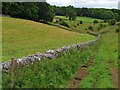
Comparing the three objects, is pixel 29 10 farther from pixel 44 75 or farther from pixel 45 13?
pixel 44 75

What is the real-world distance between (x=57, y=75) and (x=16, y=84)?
494 centimetres

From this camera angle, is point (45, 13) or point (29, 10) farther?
point (45, 13)

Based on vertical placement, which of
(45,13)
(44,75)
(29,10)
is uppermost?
(44,75)

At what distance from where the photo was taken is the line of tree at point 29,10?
9743 centimetres

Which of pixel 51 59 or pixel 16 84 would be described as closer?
pixel 16 84

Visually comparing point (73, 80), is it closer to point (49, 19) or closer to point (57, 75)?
point (57, 75)

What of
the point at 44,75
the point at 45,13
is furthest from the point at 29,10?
the point at 44,75

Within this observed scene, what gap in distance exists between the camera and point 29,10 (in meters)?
Result: 102

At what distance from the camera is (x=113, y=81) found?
21891 millimetres

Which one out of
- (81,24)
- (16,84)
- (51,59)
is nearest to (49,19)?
(81,24)

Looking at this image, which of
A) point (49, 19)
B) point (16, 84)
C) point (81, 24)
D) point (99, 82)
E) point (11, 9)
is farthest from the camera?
point (81, 24)

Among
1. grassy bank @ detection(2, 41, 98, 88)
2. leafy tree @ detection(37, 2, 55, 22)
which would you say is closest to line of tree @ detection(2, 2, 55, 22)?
leafy tree @ detection(37, 2, 55, 22)

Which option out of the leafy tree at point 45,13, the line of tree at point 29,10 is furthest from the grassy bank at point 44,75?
the leafy tree at point 45,13

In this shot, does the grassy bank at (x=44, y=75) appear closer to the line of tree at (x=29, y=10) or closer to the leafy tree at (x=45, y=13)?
the line of tree at (x=29, y=10)
